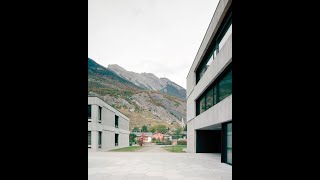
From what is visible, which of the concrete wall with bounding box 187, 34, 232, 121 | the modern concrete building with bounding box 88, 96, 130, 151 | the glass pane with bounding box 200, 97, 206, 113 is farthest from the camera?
the modern concrete building with bounding box 88, 96, 130, 151

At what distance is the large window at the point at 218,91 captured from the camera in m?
19.5

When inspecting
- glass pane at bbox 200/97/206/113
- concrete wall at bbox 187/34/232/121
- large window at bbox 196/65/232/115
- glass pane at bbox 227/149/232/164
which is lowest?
glass pane at bbox 227/149/232/164

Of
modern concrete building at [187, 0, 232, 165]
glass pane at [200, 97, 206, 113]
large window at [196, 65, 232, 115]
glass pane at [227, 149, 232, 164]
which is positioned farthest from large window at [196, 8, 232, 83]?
glass pane at [227, 149, 232, 164]

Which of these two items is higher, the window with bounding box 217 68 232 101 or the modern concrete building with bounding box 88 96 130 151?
the window with bounding box 217 68 232 101

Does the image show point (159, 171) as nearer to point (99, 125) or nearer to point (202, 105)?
point (202, 105)

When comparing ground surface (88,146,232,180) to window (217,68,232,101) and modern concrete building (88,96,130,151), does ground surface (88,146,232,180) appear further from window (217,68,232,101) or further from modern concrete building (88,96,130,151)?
modern concrete building (88,96,130,151)

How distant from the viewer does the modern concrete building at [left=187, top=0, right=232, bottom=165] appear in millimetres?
18672

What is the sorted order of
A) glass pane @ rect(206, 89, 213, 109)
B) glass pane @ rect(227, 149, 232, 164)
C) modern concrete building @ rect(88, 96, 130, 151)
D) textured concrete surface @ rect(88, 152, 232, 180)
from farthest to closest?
modern concrete building @ rect(88, 96, 130, 151) → glass pane @ rect(206, 89, 213, 109) → glass pane @ rect(227, 149, 232, 164) → textured concrete surface @ rect(88, 152, 232, 180)

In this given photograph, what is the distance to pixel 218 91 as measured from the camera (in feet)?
74.8

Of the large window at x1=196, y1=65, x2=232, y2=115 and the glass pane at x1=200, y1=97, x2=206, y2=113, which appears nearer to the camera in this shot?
the large window at x1=196, y1=65, x2=232, y2=115

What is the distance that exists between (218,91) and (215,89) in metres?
1.09
